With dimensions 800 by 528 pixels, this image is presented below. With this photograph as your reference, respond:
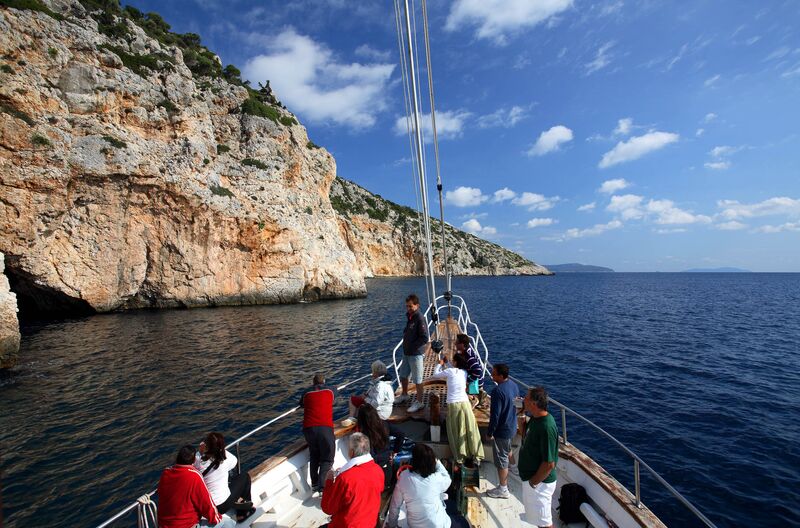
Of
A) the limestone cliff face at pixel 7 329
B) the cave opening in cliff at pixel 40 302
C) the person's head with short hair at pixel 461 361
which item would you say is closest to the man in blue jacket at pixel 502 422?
the person's head with short hair at pixel 461 361

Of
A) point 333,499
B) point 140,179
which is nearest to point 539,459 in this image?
point 333,499

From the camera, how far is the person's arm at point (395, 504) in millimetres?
4477

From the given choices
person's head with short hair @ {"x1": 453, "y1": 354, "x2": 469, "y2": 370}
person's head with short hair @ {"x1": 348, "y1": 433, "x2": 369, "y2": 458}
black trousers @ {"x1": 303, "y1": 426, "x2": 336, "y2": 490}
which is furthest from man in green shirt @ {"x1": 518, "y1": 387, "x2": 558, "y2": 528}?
black trousers @ {"x1": 303, "y1": 426, "x2": 336, "y2": 490}

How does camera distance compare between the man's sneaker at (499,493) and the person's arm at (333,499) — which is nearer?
the person's arm at (333,499)

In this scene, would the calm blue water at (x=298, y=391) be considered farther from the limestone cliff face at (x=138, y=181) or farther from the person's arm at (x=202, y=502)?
the limestone cliff face at (x=138, y=181)

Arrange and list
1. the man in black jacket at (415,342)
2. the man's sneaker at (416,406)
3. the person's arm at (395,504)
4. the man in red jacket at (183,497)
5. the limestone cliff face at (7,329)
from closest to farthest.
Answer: the person's arm at (395,504)
the man in red jacket at (183,497)
the man's sneaker at (416,406)
the man in black jacket at (415,342)
the limestone cliff face at (7,329)

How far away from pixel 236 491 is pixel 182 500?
2.98ft

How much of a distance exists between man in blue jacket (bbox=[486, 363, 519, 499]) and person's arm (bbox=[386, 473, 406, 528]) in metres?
2.03

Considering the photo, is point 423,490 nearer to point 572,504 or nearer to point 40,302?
point 572,504

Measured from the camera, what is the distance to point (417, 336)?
7.79 m

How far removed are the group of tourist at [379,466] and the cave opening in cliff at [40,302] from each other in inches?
1325

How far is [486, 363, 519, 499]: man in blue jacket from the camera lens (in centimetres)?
590

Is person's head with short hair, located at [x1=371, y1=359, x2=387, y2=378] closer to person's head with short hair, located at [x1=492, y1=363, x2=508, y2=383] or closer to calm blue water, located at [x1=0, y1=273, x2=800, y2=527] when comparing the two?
person's head with short hair, located at [x1=492, y1=363, x2=508, y2=383]

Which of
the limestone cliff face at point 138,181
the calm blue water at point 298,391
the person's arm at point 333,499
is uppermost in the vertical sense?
the limestone cliff face at point 138,181
